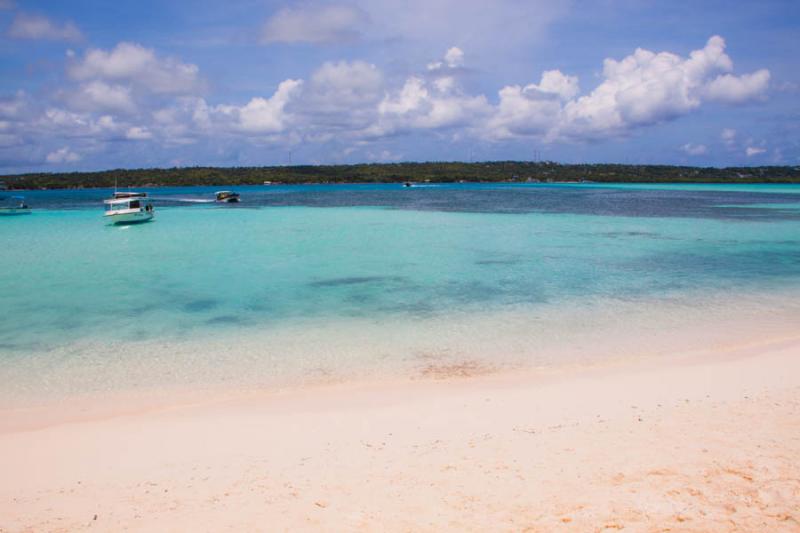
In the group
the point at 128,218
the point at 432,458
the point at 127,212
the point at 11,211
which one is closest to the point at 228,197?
the point at 11,211

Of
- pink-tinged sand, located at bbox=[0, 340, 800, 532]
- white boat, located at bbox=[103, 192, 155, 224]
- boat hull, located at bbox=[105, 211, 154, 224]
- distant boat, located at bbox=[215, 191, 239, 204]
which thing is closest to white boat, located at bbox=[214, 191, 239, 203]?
distant boat, located at bbox=[215, 191, 239, 204]

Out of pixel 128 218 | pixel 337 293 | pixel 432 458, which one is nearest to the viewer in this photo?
pixel 432 458

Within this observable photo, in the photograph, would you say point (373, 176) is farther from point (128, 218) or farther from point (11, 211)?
point (128, 218)

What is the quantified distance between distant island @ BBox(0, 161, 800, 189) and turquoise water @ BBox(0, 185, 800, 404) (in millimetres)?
137179

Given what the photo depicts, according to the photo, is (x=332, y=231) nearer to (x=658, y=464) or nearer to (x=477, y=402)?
(x=477, y=402)

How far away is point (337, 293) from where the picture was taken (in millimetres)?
15844

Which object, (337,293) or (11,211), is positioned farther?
(11,211)

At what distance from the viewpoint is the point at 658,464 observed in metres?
5.45

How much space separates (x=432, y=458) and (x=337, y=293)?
1022 cm

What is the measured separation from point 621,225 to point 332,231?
61.7ft

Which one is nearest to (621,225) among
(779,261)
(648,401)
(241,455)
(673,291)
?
(779,261)

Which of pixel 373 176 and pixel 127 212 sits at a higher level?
pixel 373 176

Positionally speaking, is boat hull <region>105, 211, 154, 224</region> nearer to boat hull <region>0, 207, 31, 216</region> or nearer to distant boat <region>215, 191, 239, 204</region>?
boat hull <region>0, 207, 31, 216</region>

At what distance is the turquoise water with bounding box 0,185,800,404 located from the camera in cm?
1043
